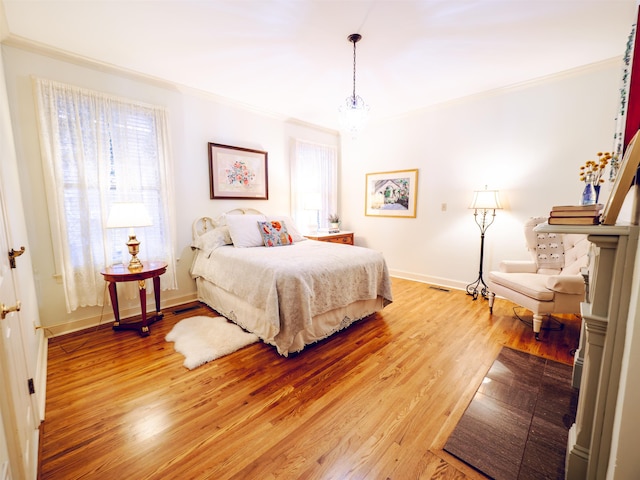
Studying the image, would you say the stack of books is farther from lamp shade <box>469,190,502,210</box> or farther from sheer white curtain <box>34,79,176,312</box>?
sheer white curtain <box>34,79,176,312</box>

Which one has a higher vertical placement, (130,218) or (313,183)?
(313,183)

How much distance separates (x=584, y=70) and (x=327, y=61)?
8.83 feet

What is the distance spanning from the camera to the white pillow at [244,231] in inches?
125

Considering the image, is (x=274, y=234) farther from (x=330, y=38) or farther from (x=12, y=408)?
(x=12, y=408)

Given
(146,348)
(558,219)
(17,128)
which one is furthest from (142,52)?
(558,219)

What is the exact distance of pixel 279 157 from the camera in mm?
4309

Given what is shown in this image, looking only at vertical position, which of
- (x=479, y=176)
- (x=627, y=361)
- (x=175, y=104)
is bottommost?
(x=627, y=361)

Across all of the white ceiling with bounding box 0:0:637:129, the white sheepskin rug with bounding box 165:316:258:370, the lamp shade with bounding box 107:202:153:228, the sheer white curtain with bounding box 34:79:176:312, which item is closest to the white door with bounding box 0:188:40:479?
the white sheepskin rug with bounding box 165:316:258:370

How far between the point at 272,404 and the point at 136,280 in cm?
178

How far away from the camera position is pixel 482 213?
3701mm

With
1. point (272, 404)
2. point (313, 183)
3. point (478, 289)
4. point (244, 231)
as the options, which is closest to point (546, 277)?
point (478, 289)

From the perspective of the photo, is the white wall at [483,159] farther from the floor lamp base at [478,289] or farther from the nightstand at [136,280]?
the nightstand at [136,280]

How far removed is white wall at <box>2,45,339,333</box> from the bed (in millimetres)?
308

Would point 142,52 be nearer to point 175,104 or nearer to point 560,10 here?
point 175,104
